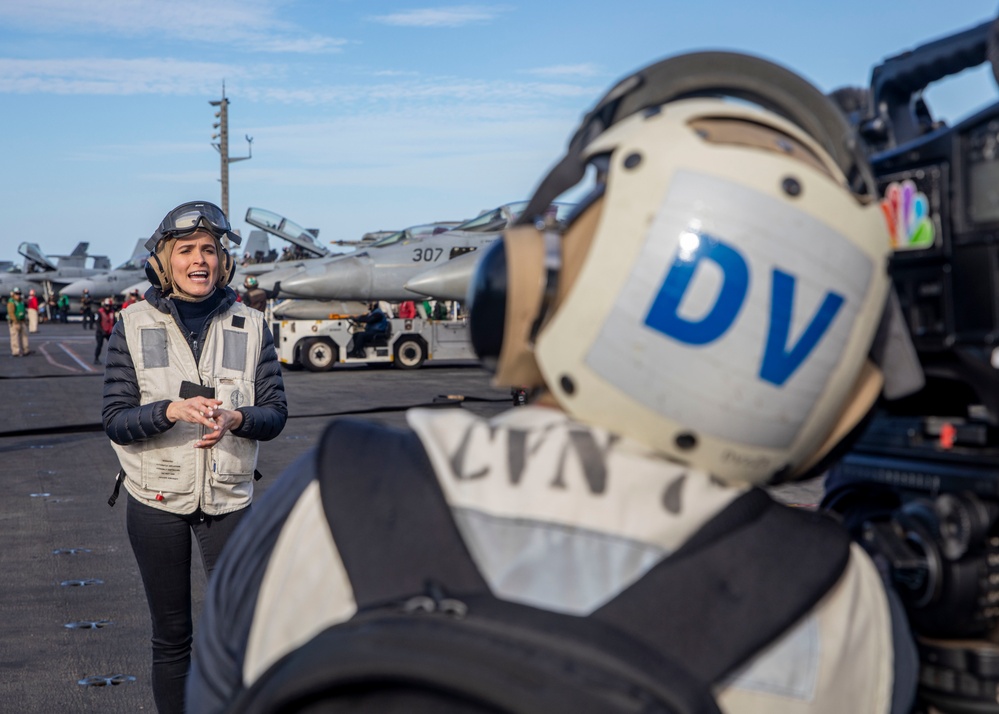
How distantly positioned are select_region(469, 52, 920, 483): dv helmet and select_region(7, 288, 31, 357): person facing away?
29.6 metres

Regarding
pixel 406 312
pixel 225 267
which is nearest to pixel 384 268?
pixel 406 312

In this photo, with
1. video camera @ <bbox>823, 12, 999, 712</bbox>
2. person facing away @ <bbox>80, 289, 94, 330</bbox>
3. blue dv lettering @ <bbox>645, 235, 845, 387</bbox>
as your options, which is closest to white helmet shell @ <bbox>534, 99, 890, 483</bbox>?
blue dv lettering @ <bbox>645, 235, 845, 387</bbox>

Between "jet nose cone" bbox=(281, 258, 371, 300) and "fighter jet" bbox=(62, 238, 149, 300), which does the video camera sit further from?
"fighter jet" bbox=(62, 238, 149, 300)

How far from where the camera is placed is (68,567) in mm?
6230

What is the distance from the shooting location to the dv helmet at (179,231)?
3.69m

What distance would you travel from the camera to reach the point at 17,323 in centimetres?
2878

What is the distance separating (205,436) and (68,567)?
321 cm

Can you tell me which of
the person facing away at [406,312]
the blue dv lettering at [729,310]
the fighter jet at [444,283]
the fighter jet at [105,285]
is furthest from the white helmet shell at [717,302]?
the fighter jet at [105,285]

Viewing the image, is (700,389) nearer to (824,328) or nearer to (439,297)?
(824,328)

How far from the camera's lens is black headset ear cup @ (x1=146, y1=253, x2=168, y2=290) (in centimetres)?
373

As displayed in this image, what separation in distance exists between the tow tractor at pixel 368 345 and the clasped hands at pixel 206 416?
18.8 m

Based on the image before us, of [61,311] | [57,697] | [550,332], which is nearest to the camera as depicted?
[550,332]

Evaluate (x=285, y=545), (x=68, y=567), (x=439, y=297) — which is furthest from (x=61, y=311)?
(x=285, y=545)

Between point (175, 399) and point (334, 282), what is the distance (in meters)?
17.3
